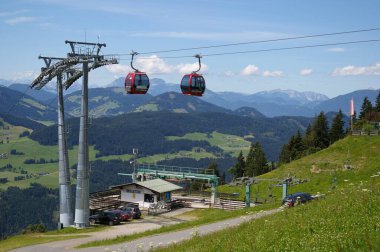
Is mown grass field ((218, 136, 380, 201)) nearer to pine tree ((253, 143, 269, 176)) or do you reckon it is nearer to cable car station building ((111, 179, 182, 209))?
cable car station building ((111, 179, 182, 209))

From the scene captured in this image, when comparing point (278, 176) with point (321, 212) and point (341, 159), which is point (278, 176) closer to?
point (341, 159)

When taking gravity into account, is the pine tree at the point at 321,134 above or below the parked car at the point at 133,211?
above

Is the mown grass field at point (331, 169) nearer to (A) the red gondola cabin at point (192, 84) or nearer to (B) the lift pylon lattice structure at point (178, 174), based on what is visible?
(B) the lift pylon lattice structure at point (178, 174)

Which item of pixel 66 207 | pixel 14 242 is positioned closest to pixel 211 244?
pixel 14 242

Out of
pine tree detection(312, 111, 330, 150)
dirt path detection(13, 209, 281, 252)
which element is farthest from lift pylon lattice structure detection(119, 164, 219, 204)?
pine tree detection(312, 111, 330, 150)

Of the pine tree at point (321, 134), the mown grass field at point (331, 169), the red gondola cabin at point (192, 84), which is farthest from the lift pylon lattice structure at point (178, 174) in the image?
the pine tree at point (321, 134)

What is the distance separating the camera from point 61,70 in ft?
144

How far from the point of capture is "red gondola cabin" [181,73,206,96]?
35.7m

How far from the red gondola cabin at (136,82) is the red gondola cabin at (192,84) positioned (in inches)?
125

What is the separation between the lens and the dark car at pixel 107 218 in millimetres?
43188

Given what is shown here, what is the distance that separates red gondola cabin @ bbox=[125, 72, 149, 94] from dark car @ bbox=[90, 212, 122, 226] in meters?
13.2

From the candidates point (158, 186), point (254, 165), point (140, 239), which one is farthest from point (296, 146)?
point (140, 239)

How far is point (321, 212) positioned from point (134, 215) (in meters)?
29.4

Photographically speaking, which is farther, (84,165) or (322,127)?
(322,127)
